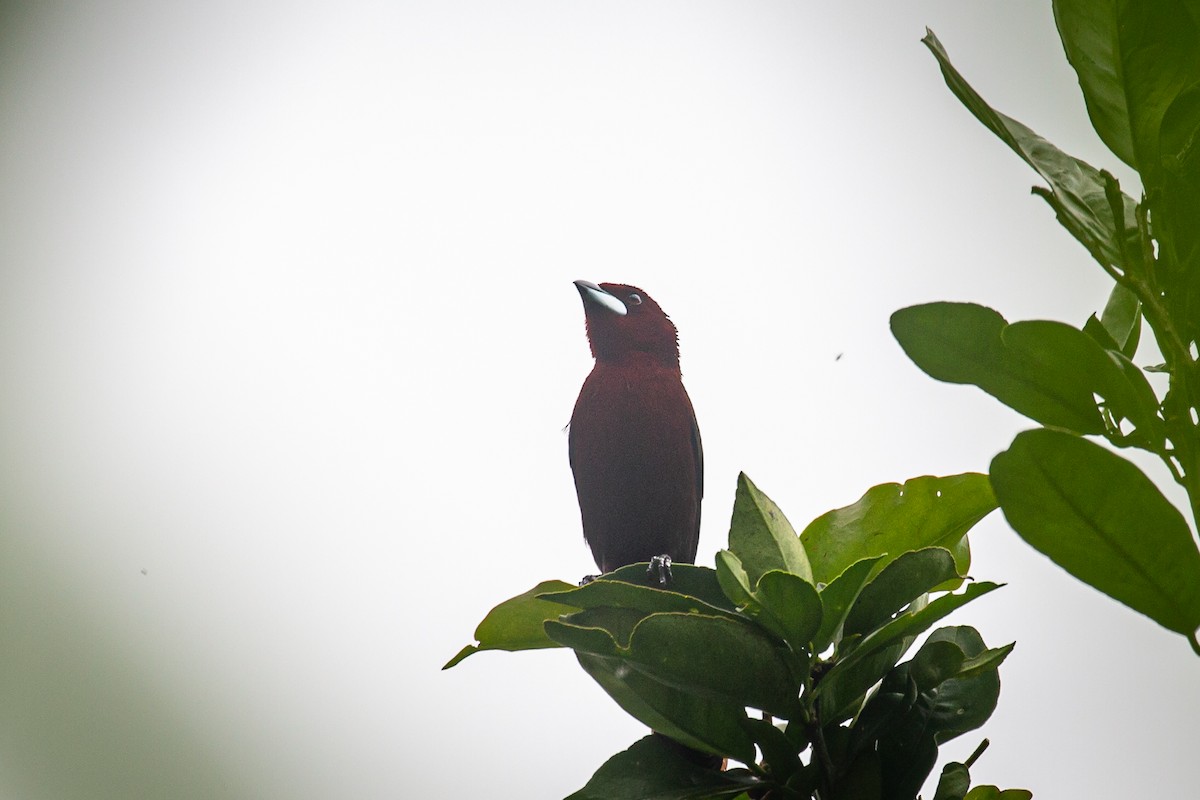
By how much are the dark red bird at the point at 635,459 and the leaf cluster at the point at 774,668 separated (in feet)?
1.68

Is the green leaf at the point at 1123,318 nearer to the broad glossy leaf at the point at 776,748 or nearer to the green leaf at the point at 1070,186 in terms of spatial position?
the green leaf at the point at 1070,186

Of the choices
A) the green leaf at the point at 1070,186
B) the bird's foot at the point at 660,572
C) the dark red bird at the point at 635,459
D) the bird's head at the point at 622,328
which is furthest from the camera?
the bird's head at the point at 622,328

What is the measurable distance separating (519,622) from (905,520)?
316 mm

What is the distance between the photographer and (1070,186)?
0.73m

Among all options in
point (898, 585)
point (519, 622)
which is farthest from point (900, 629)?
point (519, 622)

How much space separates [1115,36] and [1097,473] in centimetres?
33

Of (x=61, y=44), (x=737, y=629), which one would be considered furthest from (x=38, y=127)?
(x=737, y=629)

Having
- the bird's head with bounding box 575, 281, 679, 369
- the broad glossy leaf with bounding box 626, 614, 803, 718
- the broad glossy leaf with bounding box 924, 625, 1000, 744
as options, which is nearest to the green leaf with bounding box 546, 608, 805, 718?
the broad glossy leaf with bounding box 626, 614, 803, 718

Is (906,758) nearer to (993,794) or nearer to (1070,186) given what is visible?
(993,794)

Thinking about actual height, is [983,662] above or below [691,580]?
below

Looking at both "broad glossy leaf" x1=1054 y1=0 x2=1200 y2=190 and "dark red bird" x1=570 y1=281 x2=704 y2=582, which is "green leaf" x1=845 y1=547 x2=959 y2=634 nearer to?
"broad glossy leaf" x1=1054 y1=0 x2=1200 y2=190

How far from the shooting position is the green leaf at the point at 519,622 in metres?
0.72

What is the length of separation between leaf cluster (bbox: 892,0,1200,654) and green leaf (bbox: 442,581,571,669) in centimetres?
32

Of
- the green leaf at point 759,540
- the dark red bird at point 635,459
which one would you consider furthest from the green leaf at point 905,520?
the dark red bird at point 635,459
